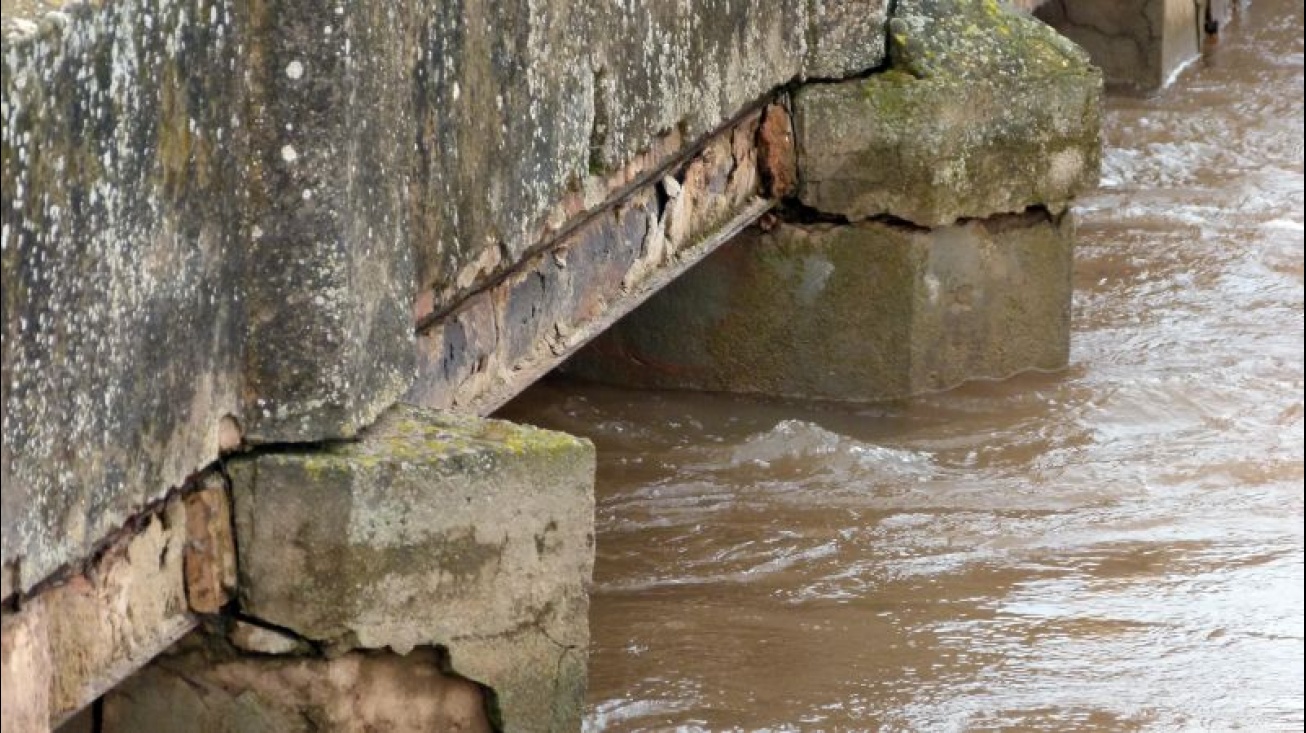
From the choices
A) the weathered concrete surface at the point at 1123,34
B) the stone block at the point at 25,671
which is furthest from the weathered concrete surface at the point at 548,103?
the weathered concrete surface at the point at 1123,34

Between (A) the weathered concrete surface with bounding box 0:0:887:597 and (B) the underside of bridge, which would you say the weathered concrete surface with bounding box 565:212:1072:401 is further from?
(A) the weathered concrete surface with bounding box 0:0:887:597

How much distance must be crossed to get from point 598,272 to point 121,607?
75.4 inches

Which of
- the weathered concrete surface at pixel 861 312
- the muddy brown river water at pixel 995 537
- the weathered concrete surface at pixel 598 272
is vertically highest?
the weathered concrete surface at pixel 598 272

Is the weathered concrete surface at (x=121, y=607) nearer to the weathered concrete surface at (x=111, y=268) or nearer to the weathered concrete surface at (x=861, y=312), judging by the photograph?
the weathered concrete surface at (x=111, y=268)

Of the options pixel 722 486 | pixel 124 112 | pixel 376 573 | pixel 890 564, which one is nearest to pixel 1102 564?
pixel 890 564

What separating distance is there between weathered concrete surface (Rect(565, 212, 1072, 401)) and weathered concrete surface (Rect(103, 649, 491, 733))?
265 centimetres

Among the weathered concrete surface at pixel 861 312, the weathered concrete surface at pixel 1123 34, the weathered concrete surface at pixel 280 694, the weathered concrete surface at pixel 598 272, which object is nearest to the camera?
the weathered concrete surface at pixel 280 694

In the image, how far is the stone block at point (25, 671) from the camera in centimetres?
308

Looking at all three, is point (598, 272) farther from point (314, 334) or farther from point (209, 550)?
point (209, 550)

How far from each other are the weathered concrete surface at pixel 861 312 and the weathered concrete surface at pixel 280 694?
2.65 meters

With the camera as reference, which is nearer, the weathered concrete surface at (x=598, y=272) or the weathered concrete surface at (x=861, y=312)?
the weathered concrete surface at (x=598, y=272)

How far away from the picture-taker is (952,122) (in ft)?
20.1

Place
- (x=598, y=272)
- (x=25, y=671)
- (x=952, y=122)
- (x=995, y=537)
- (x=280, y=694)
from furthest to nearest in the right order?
(x=952, y=122), (x=995, y=537), (x=598, y=272), (x=280, y=694), (x=25, y=671)

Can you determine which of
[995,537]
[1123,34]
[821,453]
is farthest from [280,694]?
[1123,34]
